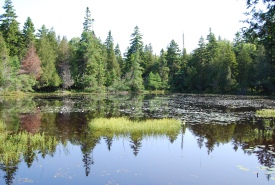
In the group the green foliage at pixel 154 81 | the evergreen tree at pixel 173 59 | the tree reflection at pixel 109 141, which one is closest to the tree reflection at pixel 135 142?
the tree reflection at pixel 109 141

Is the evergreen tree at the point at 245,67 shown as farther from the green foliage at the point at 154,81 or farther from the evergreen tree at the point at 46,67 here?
the evergreen tree at the point at 46,67

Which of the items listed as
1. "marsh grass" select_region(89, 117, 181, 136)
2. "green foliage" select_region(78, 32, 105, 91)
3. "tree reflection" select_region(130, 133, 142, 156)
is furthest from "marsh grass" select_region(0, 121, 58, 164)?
"green foliage" select_region(78, 32, 105, 91)

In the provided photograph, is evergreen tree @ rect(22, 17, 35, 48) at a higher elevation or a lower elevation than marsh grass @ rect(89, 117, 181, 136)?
higher

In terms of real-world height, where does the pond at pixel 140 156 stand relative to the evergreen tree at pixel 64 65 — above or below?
below

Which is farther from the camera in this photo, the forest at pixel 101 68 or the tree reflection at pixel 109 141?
the forest at pixel 101 68

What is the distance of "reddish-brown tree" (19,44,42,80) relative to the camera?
6350 cm

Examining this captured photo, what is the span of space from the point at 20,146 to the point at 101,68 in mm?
60679

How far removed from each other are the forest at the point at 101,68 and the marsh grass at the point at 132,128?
3976 cm

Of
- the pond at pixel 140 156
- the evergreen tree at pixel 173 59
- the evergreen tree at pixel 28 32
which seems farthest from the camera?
the evergreen tree at pixel 173 59

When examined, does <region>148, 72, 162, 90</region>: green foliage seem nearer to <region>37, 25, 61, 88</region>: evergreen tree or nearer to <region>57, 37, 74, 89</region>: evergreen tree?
<region>57, 37, 74, 89</region>: evergreen tree

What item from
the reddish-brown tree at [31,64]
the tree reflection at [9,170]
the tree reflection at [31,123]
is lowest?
the tree reflection at [9,170]

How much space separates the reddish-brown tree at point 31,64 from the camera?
63500 mm

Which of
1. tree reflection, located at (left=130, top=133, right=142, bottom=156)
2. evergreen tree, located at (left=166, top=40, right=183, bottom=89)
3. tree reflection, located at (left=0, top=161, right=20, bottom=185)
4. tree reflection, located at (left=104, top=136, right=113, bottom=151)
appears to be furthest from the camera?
evergreen tree, located at (left=166, top=40, right=183, bottom=89)

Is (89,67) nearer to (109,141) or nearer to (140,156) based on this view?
(109,141)
